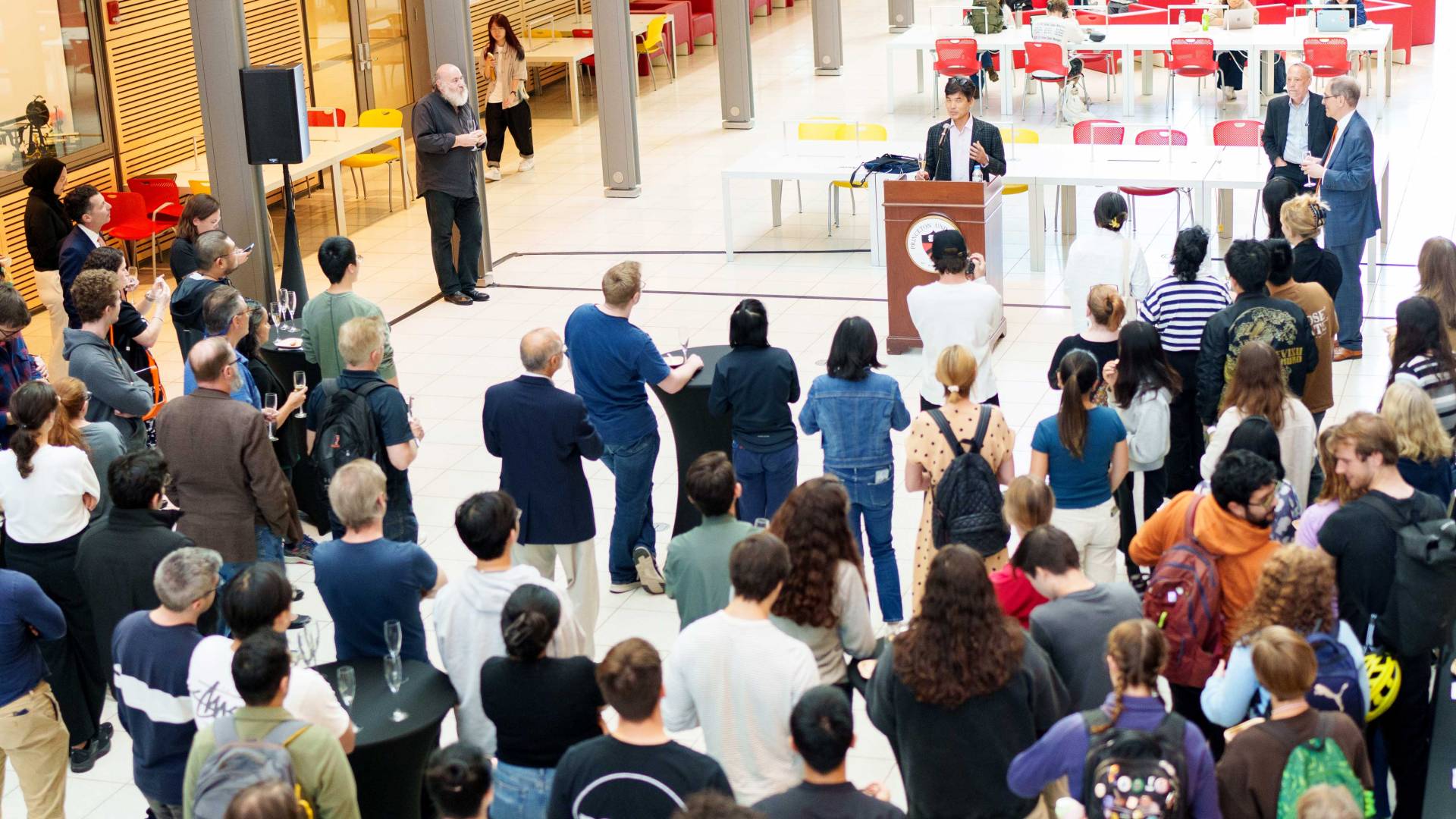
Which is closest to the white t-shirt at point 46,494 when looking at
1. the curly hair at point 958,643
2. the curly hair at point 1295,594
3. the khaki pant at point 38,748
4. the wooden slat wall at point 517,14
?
the khaki pant at point 38,748

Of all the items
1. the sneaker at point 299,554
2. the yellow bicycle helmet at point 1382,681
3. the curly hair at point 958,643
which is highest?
the curly hair at point 958,643

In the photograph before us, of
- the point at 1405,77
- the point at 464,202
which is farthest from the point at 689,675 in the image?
the point at 1405,77

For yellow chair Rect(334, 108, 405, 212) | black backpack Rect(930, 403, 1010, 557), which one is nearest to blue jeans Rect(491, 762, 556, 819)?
black backpack Rect(930, 403, 1010, 557)

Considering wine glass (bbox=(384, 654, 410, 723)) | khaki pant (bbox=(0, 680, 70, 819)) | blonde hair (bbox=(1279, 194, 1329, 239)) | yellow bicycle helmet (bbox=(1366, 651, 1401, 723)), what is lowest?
khaki pant (bbox=(0, 680, 70, 819))

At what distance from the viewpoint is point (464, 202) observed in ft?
38.5

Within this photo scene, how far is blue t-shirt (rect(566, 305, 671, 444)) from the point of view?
669 cm

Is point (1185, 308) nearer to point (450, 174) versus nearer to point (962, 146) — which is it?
point (962, 146)

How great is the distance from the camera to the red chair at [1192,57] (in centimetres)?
1603

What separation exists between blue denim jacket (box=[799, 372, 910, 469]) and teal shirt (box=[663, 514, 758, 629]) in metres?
1.30

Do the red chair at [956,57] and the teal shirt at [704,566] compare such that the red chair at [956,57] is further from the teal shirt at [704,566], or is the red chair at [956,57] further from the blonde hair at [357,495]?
the blonde hair at [357,495]

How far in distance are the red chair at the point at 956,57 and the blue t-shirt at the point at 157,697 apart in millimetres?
13947

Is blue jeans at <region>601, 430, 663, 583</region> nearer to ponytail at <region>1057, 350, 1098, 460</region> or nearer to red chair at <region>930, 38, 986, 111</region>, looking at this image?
ponytail at <region>1057, 350, 1098, 460</region>

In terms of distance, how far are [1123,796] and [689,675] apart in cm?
113

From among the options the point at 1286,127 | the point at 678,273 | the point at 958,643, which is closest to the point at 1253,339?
the point at 958,643
